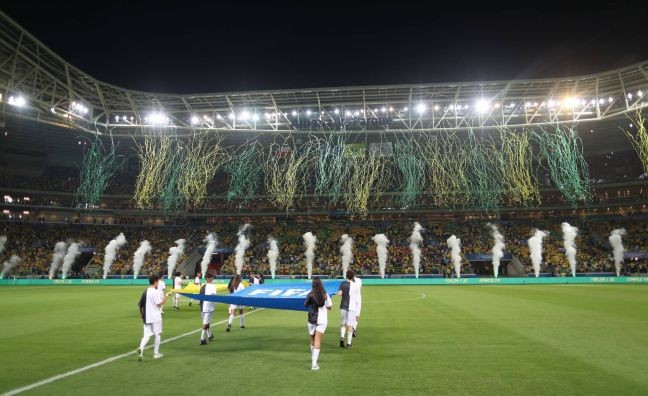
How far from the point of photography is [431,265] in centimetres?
4675

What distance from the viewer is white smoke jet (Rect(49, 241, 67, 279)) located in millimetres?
46778

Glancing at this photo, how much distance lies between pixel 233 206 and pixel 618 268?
4689cm

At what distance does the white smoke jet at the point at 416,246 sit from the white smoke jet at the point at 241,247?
18.8 m

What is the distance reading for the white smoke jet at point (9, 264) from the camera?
148 ft

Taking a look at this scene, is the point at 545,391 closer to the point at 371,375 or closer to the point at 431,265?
the point at 371,375

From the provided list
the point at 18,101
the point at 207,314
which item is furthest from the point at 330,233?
the point at 207,314

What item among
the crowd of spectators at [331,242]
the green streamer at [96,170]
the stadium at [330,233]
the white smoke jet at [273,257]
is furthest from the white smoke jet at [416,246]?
the green streamer at [96,170]

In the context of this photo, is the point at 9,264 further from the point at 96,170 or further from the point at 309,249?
the point at 309,249

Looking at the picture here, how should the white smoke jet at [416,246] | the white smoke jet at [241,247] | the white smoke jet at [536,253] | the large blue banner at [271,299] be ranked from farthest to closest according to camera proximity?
the white smoke jet at [241,247] → the white smoke jet at [416,246] → the white smoke jet at [536,253] → the large blue banner at [271,299]

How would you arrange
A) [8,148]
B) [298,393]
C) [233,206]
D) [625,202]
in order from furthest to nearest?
[233,206], [8,148], [625,202], [298,393]

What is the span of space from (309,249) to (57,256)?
28.7 m

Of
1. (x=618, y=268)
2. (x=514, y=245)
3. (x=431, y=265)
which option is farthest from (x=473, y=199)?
(x=618, y=268)

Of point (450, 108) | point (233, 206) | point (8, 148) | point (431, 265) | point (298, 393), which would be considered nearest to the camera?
point (298, 393)

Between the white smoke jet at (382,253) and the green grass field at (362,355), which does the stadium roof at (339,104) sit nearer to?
the white smoke jet at (382,253)
